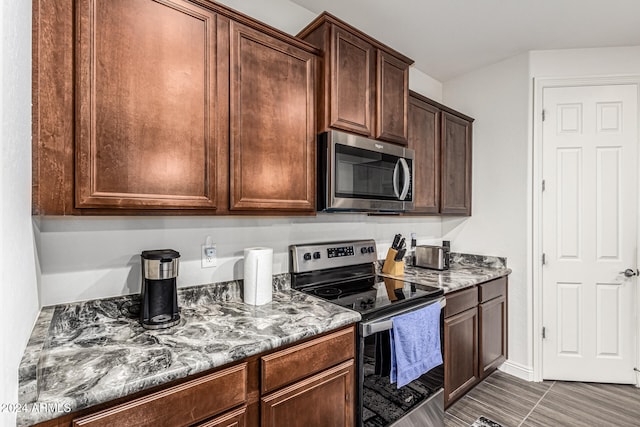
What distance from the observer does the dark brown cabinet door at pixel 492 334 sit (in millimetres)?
2422

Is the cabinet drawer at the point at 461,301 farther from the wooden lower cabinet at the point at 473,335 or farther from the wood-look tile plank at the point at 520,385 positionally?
the wood-look tile plank at the point at 520,385

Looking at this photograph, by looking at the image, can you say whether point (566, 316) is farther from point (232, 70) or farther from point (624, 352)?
point (232, 70)

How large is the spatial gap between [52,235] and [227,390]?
945 mm

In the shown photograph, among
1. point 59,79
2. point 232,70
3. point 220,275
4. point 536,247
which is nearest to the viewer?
point 59,79

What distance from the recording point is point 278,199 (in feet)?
A: 5.14

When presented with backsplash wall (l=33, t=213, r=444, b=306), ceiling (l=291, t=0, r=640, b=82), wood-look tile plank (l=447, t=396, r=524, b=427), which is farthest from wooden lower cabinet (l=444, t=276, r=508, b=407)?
ceiling (l=291, t=0, r=640, b=82)

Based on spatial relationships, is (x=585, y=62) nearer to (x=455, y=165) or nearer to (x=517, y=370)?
(x=455, y=165)

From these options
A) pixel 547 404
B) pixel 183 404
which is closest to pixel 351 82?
pixel 183 404

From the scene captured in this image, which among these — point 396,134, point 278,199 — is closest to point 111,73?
point 278,199

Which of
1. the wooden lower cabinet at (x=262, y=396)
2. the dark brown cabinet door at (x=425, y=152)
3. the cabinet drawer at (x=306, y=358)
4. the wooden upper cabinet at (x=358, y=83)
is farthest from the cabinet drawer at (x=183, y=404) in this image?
the dark brown cabinet door at (x=425, y=152)

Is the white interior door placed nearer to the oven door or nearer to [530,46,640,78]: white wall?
[530,46,640,78]: white wall

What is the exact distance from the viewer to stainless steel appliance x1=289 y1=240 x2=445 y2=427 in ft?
4.95

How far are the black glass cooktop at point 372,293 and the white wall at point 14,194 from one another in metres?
1.22

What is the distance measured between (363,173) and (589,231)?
2.10 m
